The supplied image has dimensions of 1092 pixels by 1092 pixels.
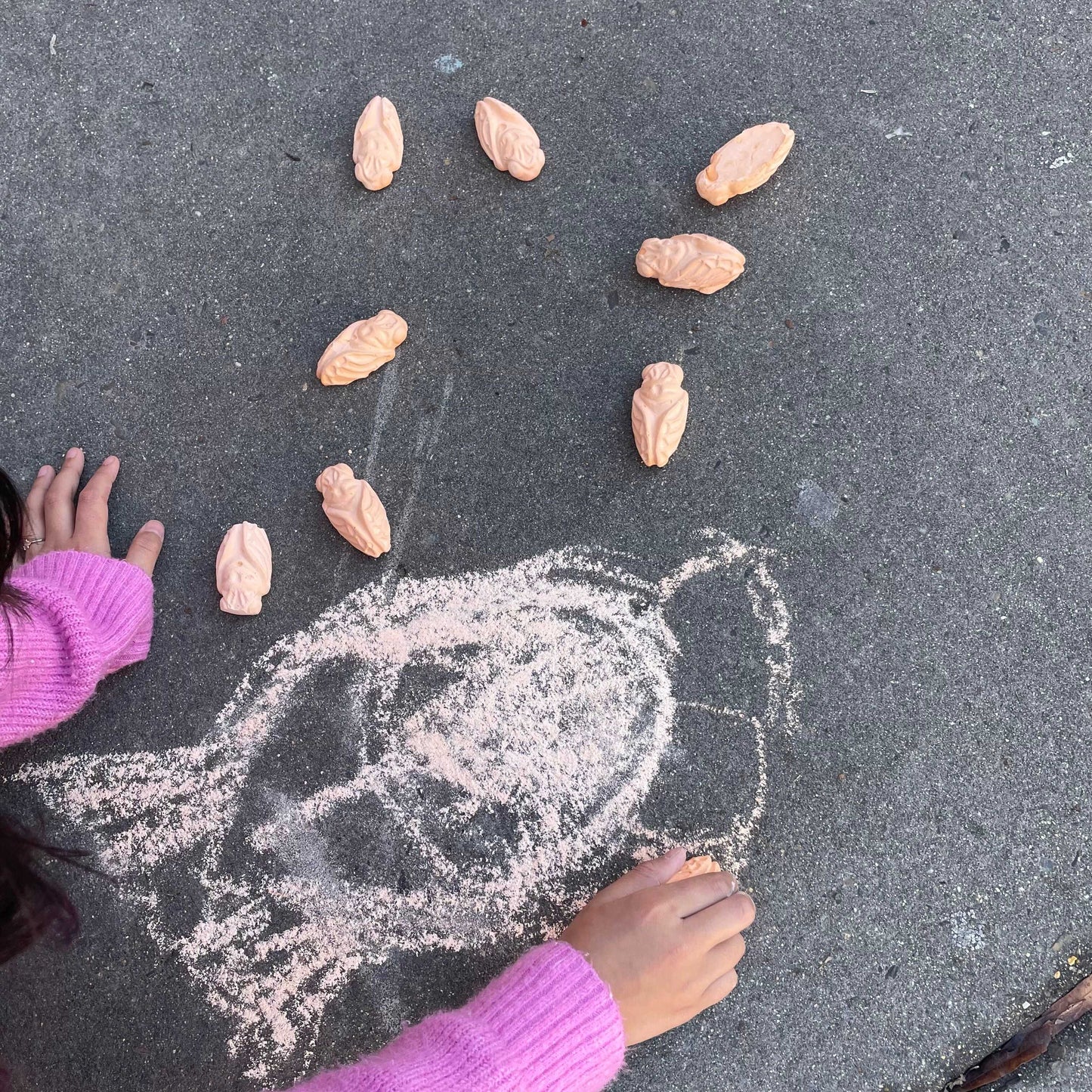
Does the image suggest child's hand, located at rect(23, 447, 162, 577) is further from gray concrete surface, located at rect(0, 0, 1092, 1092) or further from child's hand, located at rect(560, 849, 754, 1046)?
child's hand, located at rect(560, 849, 754, 1046)

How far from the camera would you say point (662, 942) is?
139 cm

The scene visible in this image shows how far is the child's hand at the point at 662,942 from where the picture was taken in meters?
1.38

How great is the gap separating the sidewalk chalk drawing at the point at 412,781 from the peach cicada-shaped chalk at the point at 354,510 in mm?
102

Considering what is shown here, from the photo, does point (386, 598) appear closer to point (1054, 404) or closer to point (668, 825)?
point (668, 825)

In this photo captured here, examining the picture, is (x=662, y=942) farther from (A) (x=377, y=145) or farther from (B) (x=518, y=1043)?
(A) (x=377, y=145)

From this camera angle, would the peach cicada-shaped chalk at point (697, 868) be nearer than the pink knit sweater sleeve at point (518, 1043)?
No

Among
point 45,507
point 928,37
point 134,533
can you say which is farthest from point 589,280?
point 45,507

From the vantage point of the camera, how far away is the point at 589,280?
1661mm

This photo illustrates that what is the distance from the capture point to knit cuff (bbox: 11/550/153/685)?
150cm

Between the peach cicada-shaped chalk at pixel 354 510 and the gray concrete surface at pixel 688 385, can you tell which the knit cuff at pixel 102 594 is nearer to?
the gray concrete surface at pixel 688 385

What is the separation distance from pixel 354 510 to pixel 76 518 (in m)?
0.54

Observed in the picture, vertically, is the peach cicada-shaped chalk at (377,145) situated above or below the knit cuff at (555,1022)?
above

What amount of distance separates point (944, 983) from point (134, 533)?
168 cm

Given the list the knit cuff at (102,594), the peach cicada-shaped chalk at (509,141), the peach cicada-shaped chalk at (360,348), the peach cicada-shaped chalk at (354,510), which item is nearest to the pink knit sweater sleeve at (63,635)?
the knit cuff at (102,594)
